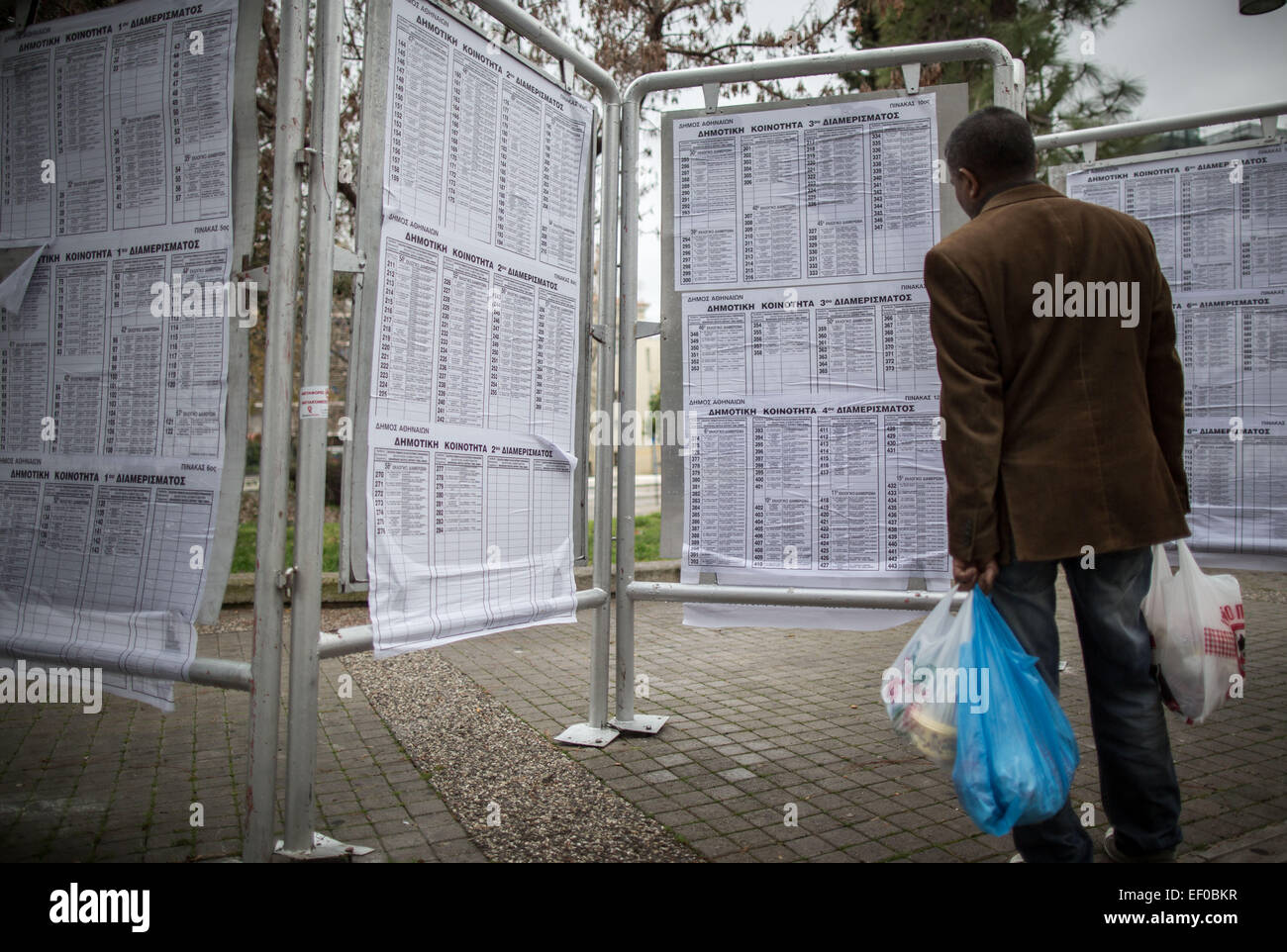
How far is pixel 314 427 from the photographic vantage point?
279 cm

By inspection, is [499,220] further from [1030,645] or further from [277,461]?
[1030,645]

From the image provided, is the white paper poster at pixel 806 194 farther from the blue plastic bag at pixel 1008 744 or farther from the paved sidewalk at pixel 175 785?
the paved sidewalk at pixel 175 785

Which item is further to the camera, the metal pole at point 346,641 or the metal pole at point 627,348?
the metal pole at point 627,348

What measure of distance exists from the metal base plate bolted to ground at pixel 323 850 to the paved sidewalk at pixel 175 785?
2.2 inches

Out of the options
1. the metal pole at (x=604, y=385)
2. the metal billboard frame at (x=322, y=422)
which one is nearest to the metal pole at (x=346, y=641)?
the metal billboard frame at (x=322, y=422)

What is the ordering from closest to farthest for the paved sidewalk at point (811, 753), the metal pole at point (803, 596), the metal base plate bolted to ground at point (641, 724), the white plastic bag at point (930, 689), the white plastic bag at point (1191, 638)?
1. the white plastic bag at point (930, 689)
2. the white plastic bag at point (1191, 638)
3. the paved sidewalk at point (811, 753)
4. the metal pole at point (803, 596)
5. the metal base plate bolted to ground at point (641, 724)

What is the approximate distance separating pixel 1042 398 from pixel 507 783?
2473 mm

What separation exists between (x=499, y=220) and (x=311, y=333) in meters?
1.03

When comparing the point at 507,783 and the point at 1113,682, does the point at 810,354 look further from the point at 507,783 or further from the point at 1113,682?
the point at 507,783

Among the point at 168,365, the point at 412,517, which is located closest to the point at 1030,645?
the point at 412,517

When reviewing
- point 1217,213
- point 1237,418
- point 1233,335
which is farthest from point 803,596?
point 1217,213

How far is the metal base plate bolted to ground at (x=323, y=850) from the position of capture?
9.36ft

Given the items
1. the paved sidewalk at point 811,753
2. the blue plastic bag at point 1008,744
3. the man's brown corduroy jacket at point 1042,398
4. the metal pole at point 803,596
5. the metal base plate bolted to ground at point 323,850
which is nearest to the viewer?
the blue plastic bag at point 1008,744

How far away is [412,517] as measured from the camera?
3160mm
